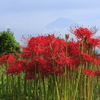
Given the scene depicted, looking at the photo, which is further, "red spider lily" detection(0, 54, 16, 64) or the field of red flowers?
"red spider lily" detection(0, 54, 16, 64)

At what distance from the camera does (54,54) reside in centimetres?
368

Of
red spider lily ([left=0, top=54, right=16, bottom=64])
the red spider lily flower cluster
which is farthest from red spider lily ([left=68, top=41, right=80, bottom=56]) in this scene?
red spider lily ([left=0, top=54, right=16, bottom=64])

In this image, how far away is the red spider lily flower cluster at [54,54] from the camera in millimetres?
3715

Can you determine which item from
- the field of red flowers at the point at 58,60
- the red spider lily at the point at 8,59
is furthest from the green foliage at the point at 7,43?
the field of red flowers at the point at 58,60

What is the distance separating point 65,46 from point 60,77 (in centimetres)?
54

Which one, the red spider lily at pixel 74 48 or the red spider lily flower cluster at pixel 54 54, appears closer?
the red spider lily flower cluster at pixel 54 54

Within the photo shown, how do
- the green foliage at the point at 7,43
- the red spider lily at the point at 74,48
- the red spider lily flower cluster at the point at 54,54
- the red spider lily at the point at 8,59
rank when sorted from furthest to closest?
1. the green foliage at the point at 7,43
2. the red spider lily at the point at 8,59
3. the red spider lily at the point at 74,48
4. the red spider lily flower cluster at the point at 54,54

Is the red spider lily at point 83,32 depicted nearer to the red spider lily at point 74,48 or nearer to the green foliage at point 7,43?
the red spider lily at point 74,48

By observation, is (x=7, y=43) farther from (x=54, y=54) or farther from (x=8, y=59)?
(x=54, y=54)

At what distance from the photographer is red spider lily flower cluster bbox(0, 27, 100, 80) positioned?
371cm

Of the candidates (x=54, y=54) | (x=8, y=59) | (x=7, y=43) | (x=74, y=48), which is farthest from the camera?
(x=7, y=43)

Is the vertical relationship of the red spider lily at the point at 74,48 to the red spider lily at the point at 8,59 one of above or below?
above

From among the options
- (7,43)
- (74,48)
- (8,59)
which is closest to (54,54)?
(74,48)

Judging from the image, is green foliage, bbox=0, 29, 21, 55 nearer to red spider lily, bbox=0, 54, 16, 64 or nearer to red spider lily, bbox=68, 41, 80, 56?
red spider lily, bbox=0, 54, 16, 64
